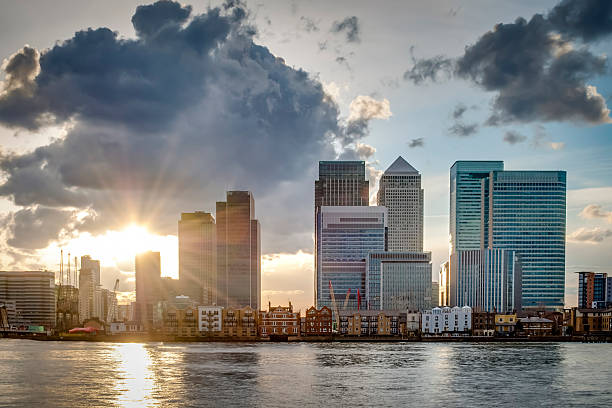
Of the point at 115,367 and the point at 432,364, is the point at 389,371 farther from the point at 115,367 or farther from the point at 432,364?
the point at 115,367

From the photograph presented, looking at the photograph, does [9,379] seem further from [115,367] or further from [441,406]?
[441,406]

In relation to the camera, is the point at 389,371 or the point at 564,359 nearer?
the point at 389,371

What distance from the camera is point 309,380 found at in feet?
339

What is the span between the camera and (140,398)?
85500 millimetres

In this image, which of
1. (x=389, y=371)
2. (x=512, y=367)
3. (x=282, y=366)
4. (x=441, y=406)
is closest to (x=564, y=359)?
(x=512, y=367)

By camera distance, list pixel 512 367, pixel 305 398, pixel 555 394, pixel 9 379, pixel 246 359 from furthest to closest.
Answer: pixel 246 359
pixel 512 367
pixel 9 379
pixel 555 394
pixel 305 398

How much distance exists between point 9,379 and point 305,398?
54394mm

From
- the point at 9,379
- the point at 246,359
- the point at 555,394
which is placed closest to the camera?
the point at 555,394

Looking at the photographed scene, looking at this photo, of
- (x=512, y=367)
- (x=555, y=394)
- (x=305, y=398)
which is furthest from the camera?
(x=512, y=367)

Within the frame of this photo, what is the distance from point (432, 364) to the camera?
13062 centimetres

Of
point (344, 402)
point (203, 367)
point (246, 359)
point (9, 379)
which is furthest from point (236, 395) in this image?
point (246, 359)

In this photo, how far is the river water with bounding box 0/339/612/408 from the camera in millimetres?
84188

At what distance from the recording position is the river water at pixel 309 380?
8419 centimetres

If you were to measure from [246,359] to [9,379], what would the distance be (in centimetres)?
4983
